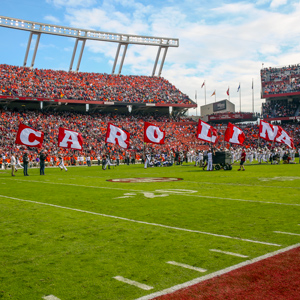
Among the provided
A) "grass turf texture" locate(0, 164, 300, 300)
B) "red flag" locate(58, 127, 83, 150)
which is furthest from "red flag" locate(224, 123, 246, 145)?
"grass turf texture" locate(0, 164, 300, 300)

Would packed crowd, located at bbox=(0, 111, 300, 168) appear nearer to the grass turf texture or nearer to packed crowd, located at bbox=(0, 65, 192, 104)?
packed crowd, located at bbox=(0, 65, 192, 104)

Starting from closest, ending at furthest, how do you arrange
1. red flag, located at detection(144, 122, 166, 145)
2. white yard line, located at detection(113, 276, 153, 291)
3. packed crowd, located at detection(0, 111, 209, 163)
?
white yard line, located at detection(113, 276, 153, 291) < red flag, located at detection(144, 122, 166, 145) < packed crowd, located at detection(0, 111, 209, 163)

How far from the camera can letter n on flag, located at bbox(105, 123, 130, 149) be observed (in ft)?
85.7

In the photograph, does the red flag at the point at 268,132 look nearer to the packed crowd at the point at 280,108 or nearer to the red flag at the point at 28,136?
the red flag at the point at 28,136

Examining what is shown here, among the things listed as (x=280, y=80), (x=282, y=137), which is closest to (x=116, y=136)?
(x=282, y=137)

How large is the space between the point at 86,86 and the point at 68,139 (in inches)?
1210

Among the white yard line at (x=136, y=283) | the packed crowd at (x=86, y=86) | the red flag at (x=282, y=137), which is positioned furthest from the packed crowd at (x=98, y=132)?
the white yard line at (x=136, y=283)

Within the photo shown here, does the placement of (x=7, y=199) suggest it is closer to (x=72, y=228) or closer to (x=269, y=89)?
(x=72, y=228)

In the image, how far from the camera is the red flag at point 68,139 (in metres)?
24.6

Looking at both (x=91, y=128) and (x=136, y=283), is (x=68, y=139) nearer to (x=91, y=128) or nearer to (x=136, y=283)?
(x=136, y=283)

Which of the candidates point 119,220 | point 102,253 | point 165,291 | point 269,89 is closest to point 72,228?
point 119,220

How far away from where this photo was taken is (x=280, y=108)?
201 feet

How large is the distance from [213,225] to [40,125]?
135 feet

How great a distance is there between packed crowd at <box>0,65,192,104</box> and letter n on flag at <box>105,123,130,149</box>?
2459 centimetres
